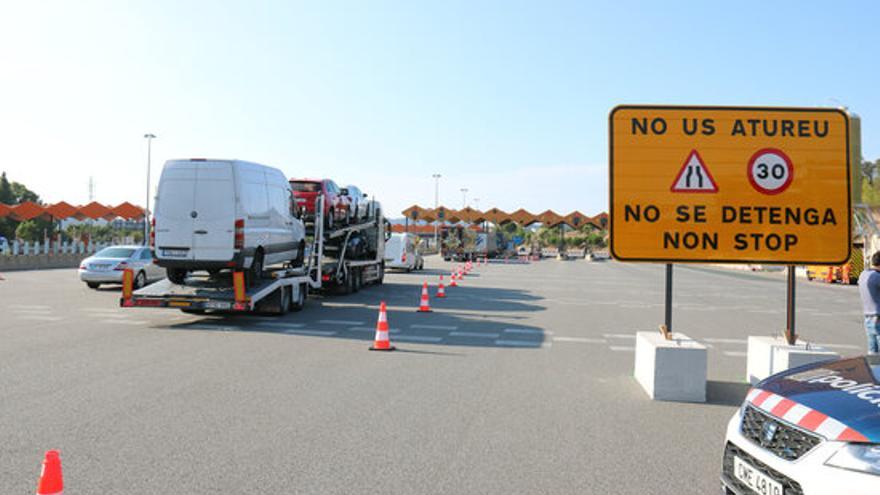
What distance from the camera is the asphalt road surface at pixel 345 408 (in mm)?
5164

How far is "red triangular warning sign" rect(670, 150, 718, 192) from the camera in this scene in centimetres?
877

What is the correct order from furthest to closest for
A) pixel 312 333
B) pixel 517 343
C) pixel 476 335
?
pixel 476 335 → pixel 312 333 → pixel 517 343

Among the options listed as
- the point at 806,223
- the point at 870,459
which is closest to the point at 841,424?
the point at 870,459

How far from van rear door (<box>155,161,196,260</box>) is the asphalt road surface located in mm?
1417

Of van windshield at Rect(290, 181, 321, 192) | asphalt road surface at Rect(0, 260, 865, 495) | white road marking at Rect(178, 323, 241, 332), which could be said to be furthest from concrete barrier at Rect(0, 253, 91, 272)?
white road marking at Rect(178, 323, 241, 332)

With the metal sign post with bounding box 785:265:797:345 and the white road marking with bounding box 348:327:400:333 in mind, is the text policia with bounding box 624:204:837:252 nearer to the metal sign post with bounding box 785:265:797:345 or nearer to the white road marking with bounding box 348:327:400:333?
the metal sign post with bounding box 785:265:797:345

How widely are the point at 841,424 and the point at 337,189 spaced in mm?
18554

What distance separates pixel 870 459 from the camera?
11.3 feet

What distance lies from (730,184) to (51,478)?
7607 millimetres

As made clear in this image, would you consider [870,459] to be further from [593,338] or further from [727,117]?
[593,338]

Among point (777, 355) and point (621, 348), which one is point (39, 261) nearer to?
point (621, 348)

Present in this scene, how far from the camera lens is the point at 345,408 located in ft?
23.6

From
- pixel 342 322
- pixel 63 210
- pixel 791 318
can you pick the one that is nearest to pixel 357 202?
pixel 342 322

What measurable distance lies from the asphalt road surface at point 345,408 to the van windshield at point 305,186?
583 cm
